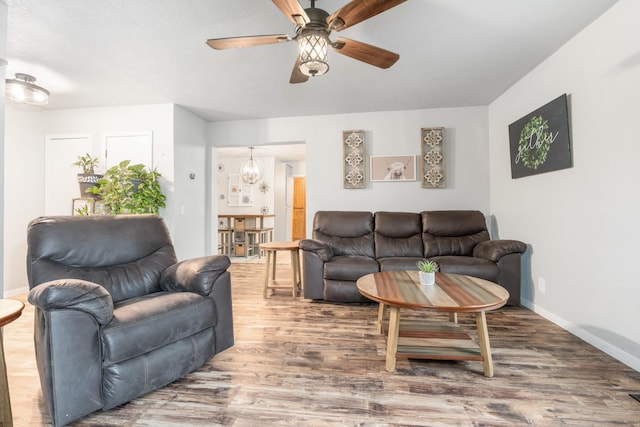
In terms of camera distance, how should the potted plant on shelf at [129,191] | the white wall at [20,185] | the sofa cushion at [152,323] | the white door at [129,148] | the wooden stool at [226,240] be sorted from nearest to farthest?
the sofa cushion at [152,323]
the potted plant on shelf at [129,191]
the white wall at [20,185]
the white door at [129,148]
the wooden stool at [226,240]

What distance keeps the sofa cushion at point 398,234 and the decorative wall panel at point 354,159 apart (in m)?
0.70

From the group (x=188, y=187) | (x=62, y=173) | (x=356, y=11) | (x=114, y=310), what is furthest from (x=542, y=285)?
(x=62, y=173)

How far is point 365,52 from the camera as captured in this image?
207 centimetres

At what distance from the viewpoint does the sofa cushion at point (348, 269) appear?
3.29 m

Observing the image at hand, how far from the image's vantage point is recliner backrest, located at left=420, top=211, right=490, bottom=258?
3.72 meters

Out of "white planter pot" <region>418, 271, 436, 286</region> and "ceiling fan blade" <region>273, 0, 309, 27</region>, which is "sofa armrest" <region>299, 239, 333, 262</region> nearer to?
"white planter pot" <region>418, 271, 436, 286</region>

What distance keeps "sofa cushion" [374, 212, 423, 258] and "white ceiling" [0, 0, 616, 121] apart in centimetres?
153

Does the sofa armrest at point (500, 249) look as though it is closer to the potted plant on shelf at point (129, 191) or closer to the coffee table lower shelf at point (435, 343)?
the coffee table lower shelf at point (435, 343)

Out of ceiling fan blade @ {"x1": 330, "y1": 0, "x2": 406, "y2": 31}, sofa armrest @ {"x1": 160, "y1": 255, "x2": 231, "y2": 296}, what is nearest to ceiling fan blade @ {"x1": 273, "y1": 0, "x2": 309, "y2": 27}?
ceiling fan blade @ {"x1": 330, "y1": 0, "x2": 406, "y2": 31}

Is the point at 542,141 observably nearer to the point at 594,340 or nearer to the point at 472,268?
the point at 472,268

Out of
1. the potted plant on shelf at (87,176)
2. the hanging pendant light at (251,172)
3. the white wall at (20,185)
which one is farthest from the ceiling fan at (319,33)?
the hanging pendant light at (251,172)

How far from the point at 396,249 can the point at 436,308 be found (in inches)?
80.1

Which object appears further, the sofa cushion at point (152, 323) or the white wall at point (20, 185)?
the white wall at point (20, 185)

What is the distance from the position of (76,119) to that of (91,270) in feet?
11.2
